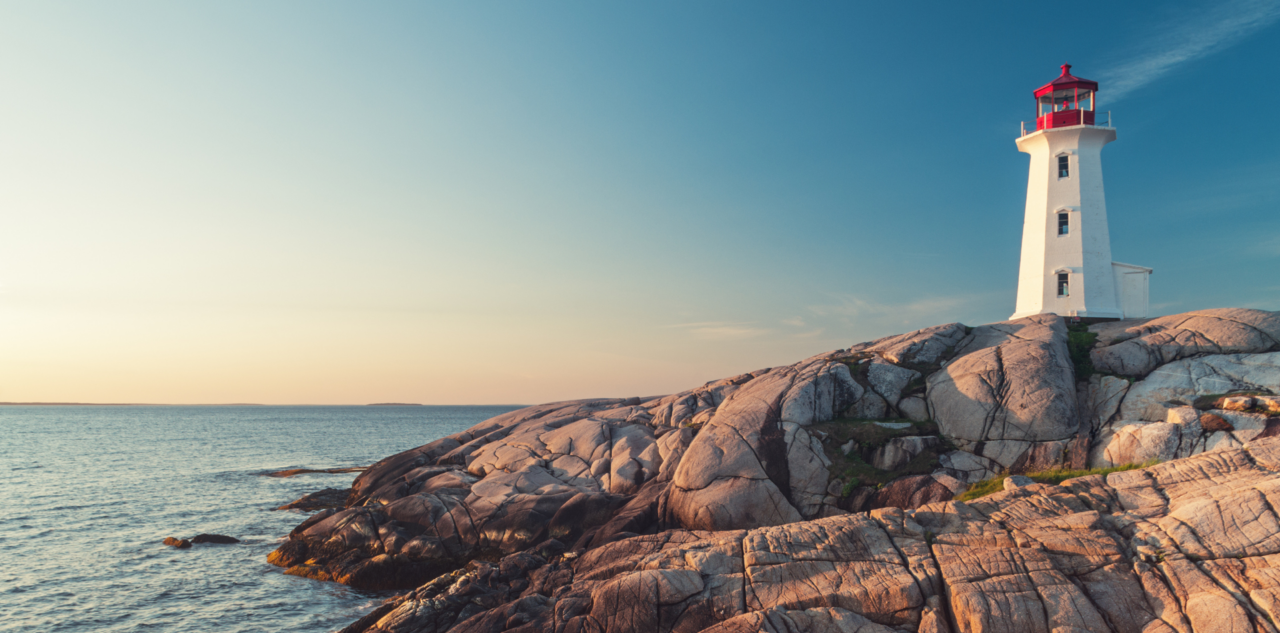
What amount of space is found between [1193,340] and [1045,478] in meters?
11.1

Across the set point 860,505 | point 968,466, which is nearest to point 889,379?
point 968,466

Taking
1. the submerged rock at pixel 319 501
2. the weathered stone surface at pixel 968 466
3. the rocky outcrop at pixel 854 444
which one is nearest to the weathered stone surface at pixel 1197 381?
the rocky outcrop at pixel 854 444

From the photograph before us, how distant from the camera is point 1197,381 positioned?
68.6 ft

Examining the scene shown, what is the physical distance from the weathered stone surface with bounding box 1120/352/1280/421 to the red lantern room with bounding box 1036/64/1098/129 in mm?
15283

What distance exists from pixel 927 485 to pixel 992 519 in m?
5.96

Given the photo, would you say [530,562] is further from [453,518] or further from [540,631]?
[453,518]

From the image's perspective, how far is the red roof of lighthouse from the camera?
32031 millimetres

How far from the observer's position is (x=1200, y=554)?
38.5 ft

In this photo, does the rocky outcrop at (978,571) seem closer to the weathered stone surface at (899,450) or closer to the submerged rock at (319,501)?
the weathered stone surface at (899,450)

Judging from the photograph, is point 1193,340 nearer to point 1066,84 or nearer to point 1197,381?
point 1197,381

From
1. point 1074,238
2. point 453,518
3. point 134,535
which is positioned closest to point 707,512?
point 453,518

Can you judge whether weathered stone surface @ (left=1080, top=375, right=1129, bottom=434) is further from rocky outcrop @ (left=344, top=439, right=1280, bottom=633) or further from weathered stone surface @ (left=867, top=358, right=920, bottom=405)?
rocky outcrop @ (left=344, top=439, right=1280, bottom=633)

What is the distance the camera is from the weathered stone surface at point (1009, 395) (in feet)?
67.2

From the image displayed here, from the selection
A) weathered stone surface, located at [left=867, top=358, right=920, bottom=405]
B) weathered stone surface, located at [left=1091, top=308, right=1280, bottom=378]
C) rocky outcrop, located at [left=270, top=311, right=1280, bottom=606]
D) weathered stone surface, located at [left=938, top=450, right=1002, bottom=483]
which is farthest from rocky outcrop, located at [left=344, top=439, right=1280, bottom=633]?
weathered stone surface, located at [left=1091, top=308, right=1280, bottom=378]
